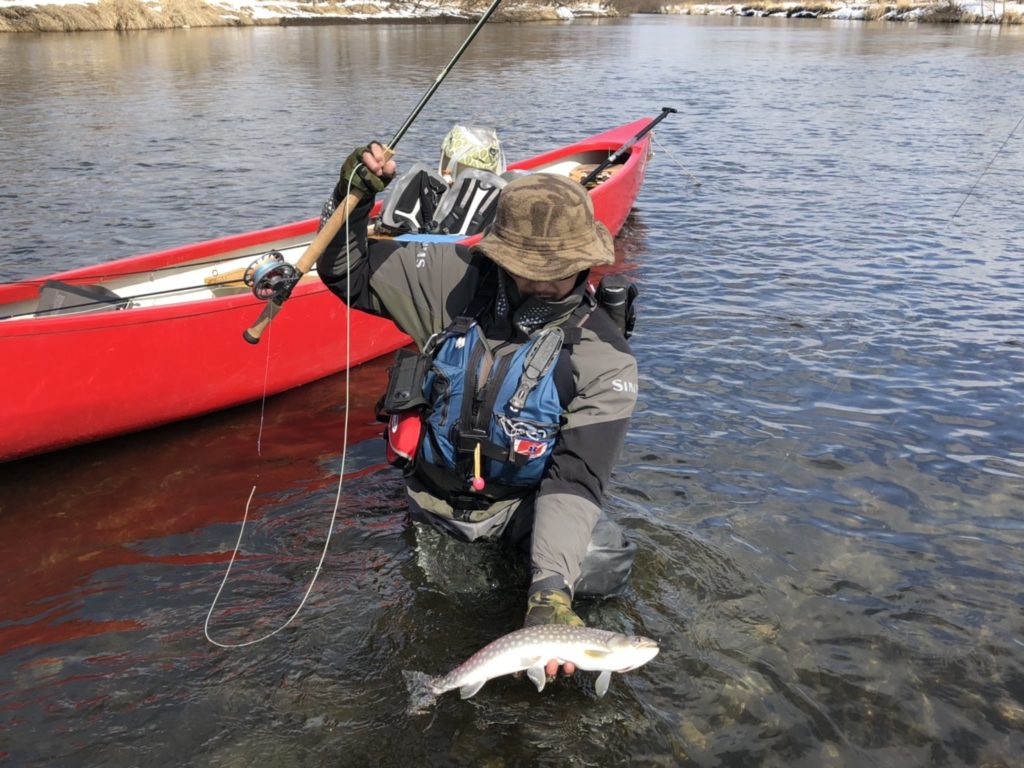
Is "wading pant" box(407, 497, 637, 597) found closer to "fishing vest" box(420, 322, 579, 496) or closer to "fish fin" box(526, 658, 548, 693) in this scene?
"fishing vest" box(420, 322, 579, 496)

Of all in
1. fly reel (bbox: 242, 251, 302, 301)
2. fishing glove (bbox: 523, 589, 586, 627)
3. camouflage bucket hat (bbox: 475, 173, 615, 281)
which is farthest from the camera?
fly reel (bbox: 242, 251, 302, 301)

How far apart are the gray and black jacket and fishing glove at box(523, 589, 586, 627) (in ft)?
0.28

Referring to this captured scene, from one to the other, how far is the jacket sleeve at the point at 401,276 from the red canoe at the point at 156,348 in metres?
1.22

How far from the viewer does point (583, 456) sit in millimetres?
3551

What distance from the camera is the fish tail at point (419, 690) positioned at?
159 inches

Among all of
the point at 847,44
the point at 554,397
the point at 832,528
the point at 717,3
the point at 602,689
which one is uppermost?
the point at 717,3

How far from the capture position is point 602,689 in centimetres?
344

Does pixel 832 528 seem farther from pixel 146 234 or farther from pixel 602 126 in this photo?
pixel 602 126

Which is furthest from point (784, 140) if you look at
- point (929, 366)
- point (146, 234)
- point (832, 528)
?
point (832, 528)

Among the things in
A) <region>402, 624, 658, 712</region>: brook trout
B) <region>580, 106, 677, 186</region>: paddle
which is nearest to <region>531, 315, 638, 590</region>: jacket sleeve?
<region>402, 624, 658, 712</region>: brook trout

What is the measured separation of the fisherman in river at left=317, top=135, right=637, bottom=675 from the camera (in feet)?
11.4

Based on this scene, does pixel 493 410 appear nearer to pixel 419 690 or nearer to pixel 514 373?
pixel 514 373

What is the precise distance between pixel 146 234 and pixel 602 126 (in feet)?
41.3

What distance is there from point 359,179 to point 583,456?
1.66 metres
